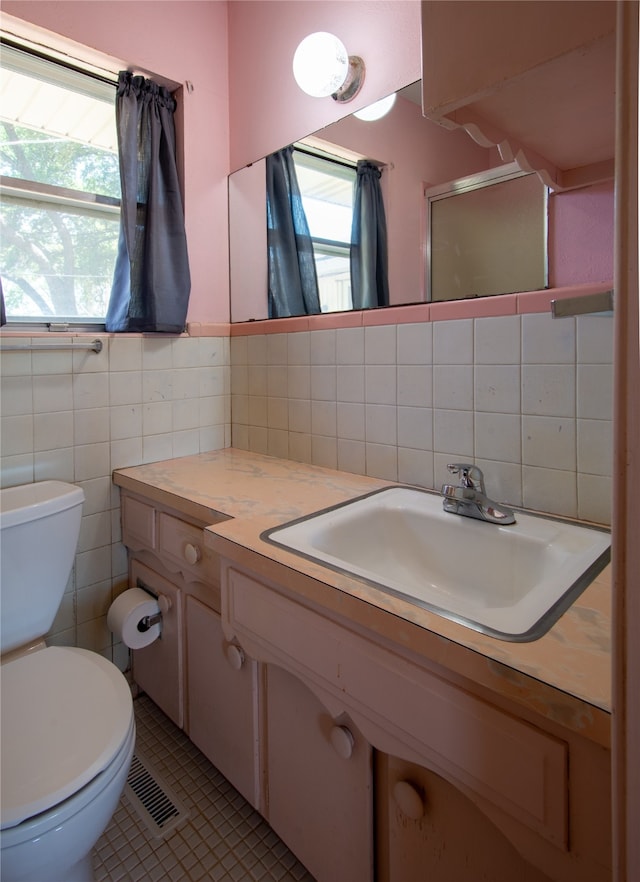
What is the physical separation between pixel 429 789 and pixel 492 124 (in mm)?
1072

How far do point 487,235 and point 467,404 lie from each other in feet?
1.33

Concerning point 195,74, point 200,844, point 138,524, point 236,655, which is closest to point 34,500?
point 138,524

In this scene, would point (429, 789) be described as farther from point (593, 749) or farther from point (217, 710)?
point (217, 710)

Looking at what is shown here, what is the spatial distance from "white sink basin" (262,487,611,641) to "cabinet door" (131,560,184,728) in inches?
24.1

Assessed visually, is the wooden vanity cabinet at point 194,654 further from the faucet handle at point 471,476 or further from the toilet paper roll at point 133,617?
the faucet handle at point 471,476

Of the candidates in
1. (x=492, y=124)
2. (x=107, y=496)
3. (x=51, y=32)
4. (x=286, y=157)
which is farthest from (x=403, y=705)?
(x=51, y=32)

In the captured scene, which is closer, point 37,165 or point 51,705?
point 51,705

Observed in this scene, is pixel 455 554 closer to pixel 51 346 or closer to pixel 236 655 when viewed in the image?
pixel 236 655

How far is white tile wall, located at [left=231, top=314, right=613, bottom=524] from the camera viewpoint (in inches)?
39.3

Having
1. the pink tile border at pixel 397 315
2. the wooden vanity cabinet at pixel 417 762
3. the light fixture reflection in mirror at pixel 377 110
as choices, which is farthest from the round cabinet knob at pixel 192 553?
the light fixture reflection in mirror at pixel 377 110

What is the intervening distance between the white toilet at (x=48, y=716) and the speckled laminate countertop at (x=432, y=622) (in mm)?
322

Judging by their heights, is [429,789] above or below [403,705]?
below

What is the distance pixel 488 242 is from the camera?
1140mm

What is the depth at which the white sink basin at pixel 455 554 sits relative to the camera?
0.72 meters
